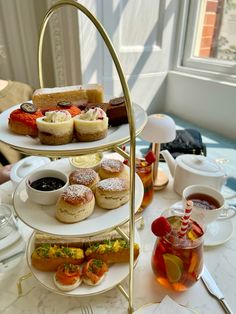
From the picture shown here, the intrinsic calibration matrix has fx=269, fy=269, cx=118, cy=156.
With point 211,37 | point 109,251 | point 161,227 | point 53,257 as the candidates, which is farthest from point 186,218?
point 211,37

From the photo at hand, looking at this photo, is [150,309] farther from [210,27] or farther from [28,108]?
[210,27]

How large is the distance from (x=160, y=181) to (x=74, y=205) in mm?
451

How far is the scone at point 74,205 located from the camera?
478mm

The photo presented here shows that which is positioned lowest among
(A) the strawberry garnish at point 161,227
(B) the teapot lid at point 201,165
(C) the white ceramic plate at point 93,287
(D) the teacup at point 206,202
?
(C) the white ceramic plate at point 93,287

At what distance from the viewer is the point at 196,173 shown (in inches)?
30.1

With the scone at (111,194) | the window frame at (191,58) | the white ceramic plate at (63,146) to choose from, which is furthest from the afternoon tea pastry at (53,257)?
the window frame at (191,58)

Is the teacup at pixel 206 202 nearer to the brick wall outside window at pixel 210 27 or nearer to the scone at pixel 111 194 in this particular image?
the scone at pixel 111 194

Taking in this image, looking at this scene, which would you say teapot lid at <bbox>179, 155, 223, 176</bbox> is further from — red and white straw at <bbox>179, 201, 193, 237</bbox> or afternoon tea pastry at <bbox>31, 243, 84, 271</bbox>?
afternoon tea pastry at <bbox>31, 243, 84, 271</bbox>

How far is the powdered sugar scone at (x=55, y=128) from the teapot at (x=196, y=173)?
450mm

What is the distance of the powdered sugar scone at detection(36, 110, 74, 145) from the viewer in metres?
0.41

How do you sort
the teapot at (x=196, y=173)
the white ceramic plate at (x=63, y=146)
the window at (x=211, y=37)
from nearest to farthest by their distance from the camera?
→ 1. the white ceramic plate at (x=63, y=146)
2. the teapot at (x=196, y=173)
3. the window at (x=211, y=37)

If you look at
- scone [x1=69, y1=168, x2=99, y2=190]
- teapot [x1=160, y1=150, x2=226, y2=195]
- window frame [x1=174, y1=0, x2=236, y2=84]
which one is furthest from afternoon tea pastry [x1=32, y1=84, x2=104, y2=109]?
window frame [x1=174, y1=0, x2=236, y2=84]

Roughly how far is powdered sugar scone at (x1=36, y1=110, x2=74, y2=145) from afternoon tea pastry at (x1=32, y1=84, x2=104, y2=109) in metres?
0.09

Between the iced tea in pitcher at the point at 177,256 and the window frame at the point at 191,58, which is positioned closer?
the iced tea in pitcher at the point at 177,256
